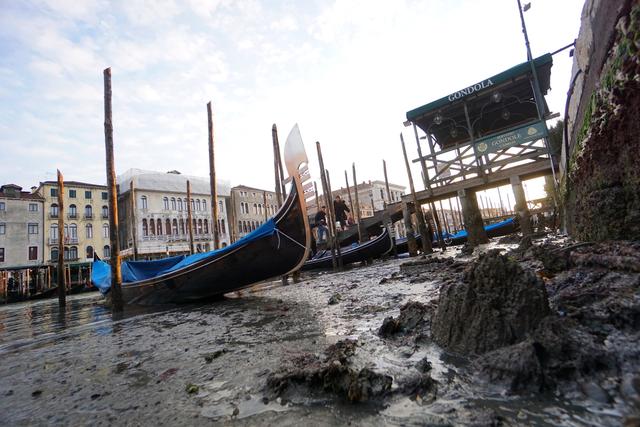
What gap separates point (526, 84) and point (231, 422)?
11704 millimetres

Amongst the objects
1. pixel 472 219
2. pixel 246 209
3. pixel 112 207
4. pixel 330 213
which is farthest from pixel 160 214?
pixel 472 219

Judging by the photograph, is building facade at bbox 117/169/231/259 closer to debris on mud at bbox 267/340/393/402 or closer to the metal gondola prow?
the metal gondola prow

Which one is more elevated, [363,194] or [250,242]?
[363,194]

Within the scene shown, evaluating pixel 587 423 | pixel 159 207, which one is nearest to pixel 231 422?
pixel 587 423

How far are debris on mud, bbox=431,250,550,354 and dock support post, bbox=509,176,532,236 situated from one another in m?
9.75

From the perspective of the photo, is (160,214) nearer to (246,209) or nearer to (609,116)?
(246,209)

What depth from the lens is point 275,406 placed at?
5.47ft

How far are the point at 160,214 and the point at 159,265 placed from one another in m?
31.9

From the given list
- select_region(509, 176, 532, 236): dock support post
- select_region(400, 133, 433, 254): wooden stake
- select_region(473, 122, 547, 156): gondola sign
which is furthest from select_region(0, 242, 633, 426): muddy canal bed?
select_region(400, 133, 433, 254): wooden stake

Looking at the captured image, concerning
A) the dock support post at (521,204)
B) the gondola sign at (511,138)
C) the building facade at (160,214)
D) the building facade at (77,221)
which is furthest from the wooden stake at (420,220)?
the building facade at (77,221)

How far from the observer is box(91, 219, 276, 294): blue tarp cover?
22.3 feet

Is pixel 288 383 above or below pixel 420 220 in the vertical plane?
below

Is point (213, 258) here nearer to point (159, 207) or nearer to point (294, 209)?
point (294, 209)

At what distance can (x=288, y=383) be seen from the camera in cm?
183
